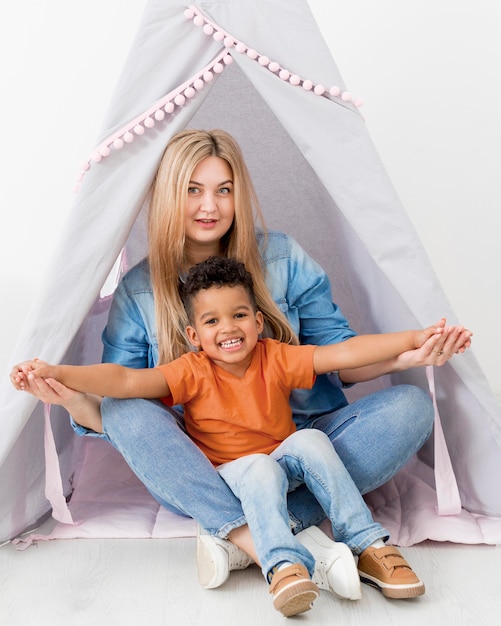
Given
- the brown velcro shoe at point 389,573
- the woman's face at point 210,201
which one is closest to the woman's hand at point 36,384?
the woman's face at point 210,201

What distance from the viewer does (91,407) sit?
1.91m

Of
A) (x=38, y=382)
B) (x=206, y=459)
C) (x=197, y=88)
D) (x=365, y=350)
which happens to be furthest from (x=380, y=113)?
(x=38, y=382)

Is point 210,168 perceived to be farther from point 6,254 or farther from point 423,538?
point 6,254

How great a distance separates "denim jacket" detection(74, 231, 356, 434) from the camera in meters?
2.11

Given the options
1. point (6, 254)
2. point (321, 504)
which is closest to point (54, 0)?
point (6, 254)

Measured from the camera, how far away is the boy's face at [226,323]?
1.90 m

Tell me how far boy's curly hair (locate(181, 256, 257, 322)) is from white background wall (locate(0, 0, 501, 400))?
51.2 inches

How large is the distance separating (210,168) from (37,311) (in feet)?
1.63

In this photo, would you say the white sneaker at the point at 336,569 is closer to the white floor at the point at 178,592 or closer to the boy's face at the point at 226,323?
the white floor at the point at 178,592

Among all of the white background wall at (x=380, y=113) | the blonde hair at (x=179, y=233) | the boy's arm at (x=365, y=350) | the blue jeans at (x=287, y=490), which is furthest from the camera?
the white background wall at (x=380, y=113)

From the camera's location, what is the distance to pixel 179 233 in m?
2.05

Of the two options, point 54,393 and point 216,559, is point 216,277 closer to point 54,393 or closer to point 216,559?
point 54,393

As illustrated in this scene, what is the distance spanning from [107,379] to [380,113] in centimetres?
164

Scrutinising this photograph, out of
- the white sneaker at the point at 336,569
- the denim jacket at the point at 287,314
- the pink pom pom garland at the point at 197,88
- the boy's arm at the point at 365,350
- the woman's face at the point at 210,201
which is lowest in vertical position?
the white sneaker at the point at 336,569
